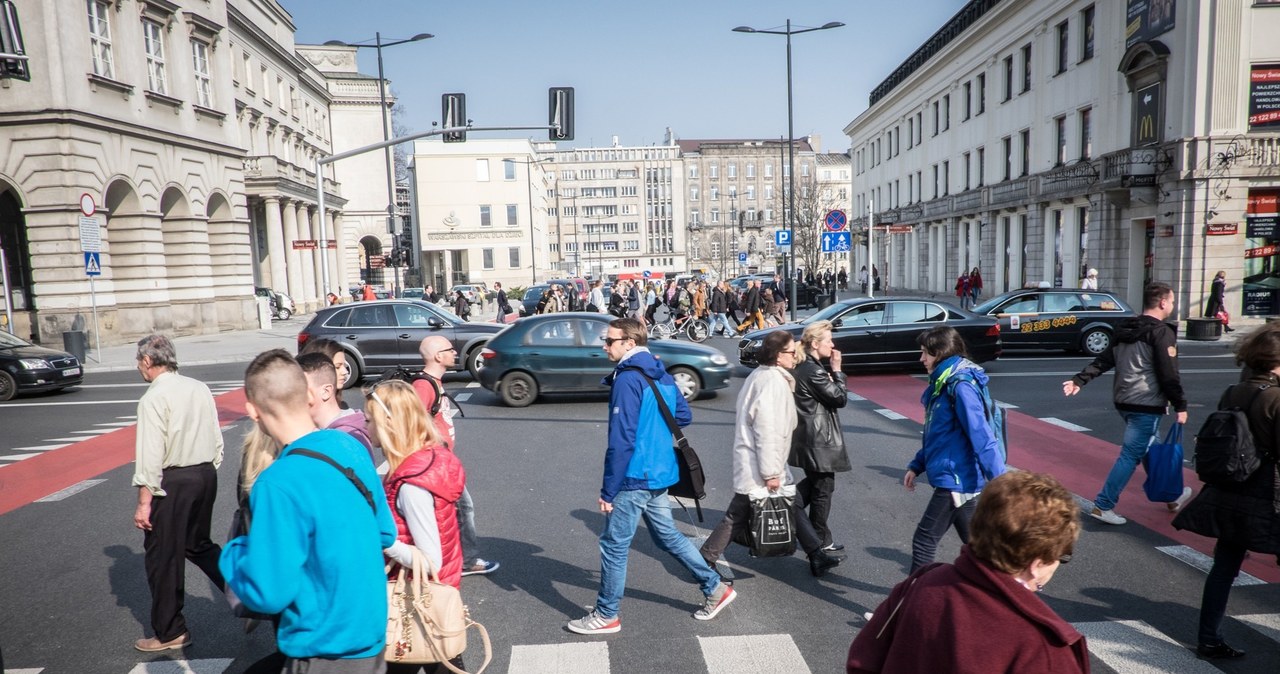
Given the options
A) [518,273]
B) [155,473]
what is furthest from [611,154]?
[155,473]

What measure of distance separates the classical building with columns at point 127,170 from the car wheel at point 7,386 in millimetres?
5908

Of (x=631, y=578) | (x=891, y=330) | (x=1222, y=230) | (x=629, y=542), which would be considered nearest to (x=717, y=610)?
(x=629, y=542)

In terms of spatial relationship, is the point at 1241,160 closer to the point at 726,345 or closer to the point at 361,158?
the point at 726,345

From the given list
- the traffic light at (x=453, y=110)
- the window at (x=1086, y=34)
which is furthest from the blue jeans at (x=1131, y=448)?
the window at (x=1086, y=34)

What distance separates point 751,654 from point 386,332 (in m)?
12.5

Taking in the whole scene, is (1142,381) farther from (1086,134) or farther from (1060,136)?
(1060,136)

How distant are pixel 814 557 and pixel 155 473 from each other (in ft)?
12.9

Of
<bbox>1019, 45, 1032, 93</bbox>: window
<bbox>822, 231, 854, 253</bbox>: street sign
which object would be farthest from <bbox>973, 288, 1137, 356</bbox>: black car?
<bbox>1019, 45, 1032, 93</bbox>: window

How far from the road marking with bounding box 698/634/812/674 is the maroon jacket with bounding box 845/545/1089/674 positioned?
2.30m

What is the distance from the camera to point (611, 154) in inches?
5236

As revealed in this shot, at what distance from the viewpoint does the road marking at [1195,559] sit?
17.0ft

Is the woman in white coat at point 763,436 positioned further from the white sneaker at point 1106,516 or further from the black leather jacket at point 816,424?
the white sneaker at point 1106,516

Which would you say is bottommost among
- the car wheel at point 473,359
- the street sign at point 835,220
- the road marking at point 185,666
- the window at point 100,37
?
the road marking at point 185,666

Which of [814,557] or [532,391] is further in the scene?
[532,391]
